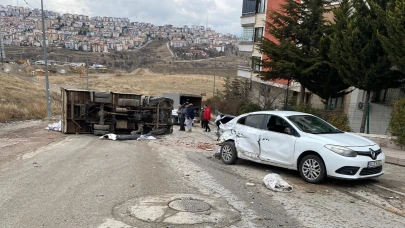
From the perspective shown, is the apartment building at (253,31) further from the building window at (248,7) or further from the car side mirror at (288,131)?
the car side mirror at (288,131)

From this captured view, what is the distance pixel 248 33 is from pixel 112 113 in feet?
84.7

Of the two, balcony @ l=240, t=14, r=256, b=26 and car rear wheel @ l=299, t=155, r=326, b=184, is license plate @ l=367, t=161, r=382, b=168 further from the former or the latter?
balcony @ l=240, t=14, r=256, b=26

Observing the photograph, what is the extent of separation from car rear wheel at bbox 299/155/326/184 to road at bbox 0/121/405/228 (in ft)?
0.70

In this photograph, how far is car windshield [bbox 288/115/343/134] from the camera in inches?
318

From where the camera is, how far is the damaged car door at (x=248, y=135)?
8.86m

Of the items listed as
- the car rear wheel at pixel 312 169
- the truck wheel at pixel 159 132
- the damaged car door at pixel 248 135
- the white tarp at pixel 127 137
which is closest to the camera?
the car rear wheel at pixel 312 169

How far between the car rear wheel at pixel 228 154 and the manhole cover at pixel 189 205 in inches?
137

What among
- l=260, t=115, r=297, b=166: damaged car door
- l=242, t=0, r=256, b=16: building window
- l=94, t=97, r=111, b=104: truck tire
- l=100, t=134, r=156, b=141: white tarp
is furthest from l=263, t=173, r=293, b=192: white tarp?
l=242, t=0, r=256, b=16: building window

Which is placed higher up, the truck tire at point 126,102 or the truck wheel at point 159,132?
the truck tire at point 126,102

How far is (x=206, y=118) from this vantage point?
22062mm

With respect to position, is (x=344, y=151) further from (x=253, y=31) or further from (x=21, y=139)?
(x=253, y=31)

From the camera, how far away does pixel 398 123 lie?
11719 millimetres

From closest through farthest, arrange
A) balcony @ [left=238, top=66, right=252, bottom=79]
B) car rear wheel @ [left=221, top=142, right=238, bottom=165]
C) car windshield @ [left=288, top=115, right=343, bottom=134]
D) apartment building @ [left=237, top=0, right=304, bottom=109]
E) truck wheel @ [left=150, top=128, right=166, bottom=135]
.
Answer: car windshield @ [left=288, top=115, right=343, bottom=134] → car rear wheel @ [left=221, top=142, right=238, bottom=165] → truck wheel @ [left=150, top=128, right=166, bottom=135] → apartment building @ [left=237, top=0, right=304, bottom=109] → balcony @ [left=238, top=66, right=252, bottom=79]

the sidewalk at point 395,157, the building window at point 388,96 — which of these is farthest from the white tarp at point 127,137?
the building window at point 388,96
